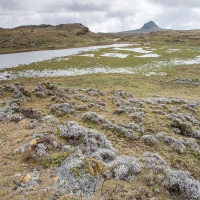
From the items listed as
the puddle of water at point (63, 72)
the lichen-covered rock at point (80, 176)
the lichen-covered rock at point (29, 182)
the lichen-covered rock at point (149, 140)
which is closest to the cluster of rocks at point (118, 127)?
the lichen-covered rock at point (149, 140)

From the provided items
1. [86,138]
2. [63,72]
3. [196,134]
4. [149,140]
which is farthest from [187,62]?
[86,138]

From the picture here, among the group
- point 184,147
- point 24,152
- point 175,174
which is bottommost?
point 184,147

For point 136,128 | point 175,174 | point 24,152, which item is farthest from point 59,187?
point 136,128

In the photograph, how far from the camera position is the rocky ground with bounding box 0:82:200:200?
31.5 ft

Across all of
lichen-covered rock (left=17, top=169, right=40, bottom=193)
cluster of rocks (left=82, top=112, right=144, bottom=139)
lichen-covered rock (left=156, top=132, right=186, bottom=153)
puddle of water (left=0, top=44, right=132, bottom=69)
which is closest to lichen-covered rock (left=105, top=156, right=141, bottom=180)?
lichen-covered rock (left=17, top=169, right=40, bottom=193)

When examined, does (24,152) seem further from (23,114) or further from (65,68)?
(65,68)

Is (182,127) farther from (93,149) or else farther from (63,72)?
(63,72)

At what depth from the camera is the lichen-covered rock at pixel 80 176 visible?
9.29m

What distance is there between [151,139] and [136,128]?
6.61ft

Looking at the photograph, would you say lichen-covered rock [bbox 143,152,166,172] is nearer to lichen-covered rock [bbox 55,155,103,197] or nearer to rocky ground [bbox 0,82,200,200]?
rocky ground [bbox 0,82,200,200]

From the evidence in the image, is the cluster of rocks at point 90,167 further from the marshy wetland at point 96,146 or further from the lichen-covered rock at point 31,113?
the lichen-covered rock at point 31,113

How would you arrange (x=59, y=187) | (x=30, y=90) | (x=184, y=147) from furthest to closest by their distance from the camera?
(x=30, y=90), (x=184, y=147), (x=59, y=187)

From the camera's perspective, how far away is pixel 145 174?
36.1 feet

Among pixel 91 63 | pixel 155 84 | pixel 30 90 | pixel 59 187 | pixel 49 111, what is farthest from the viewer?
pixel 91 63
